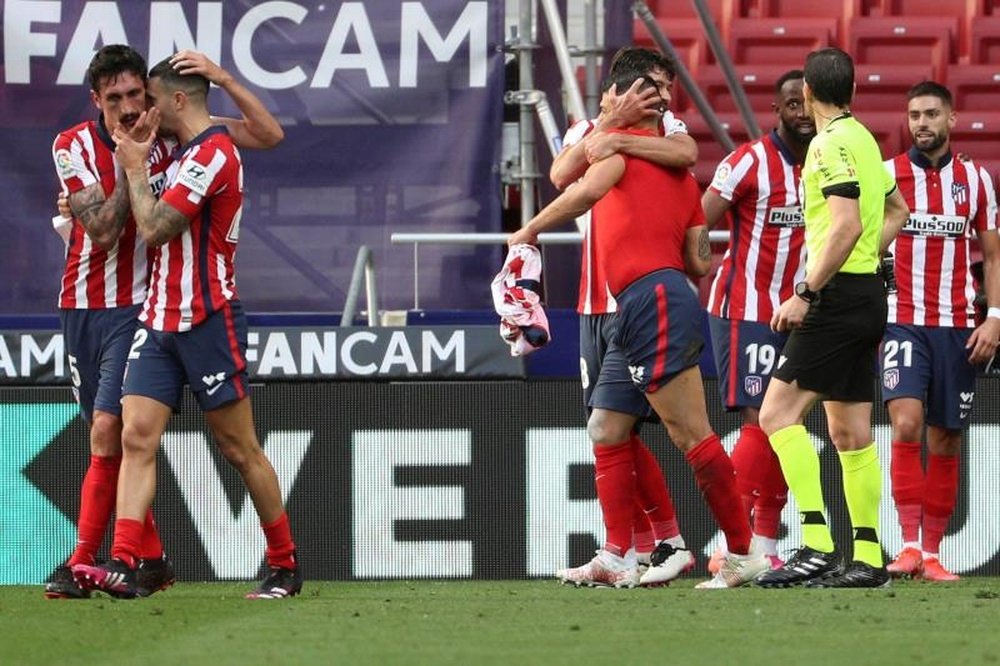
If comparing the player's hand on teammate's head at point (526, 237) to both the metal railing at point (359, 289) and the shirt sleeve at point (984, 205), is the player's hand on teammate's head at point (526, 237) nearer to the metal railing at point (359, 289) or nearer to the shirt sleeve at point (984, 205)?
the metal railing at point (359, 289)

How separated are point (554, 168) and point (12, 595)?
7.90 ft

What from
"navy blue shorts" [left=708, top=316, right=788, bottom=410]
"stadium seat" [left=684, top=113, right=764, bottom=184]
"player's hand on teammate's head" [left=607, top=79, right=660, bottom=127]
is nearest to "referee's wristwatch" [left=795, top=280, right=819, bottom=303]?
"player's hand on teammate's head" [left=607, top=79, right=660, bottom=127]

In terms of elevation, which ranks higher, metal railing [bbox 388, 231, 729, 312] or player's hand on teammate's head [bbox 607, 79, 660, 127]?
player's hand on teammate's head [bbox 607, 79, 660, 127]

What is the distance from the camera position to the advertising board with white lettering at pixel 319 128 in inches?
364

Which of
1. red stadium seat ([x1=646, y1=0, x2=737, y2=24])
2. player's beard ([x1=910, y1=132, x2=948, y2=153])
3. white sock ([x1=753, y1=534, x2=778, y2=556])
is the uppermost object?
red stadium seat ([x1=646, y1=0, x2=737, y2=24])

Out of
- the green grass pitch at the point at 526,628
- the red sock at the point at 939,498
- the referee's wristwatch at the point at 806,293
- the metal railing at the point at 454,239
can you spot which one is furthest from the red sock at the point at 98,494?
the red sock at the point at 939,498

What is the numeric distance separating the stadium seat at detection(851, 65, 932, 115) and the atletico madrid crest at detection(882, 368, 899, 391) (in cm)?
561

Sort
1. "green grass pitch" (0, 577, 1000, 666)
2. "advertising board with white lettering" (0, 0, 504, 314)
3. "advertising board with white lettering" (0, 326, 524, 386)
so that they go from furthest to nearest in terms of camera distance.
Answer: "advertising board with white lettering" (0, 0, 504, 314) < "advertising board with white lettering" (0, 326, 524, 386) < "green grass pitch" (0, 577, 1000, 666)

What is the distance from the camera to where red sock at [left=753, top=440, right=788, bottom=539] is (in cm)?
802

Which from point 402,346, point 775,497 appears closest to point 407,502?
point 402,346

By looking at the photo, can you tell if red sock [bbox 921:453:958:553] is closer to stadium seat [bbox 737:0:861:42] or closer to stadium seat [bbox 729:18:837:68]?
stadium seat [bbox 729:18:837:68]

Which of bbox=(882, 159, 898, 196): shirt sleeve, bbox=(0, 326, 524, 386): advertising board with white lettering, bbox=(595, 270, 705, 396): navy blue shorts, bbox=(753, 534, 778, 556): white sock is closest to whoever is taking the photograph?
bbox=(595, 270, 705, 396): navy blue shorts

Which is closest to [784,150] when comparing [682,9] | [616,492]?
[616,492]

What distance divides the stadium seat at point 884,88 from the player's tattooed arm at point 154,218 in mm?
7701
